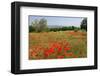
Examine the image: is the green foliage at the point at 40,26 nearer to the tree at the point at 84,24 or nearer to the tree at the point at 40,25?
the tree at the point at 40,25

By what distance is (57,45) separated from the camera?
4.25 ft

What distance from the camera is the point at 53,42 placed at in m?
1.29

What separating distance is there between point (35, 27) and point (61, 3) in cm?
18

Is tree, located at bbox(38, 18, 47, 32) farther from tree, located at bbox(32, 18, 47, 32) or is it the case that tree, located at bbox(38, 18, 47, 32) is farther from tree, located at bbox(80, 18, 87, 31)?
tree, located at bbox(80, 18, 87, 31)

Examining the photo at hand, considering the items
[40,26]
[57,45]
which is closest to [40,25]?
[40,26]

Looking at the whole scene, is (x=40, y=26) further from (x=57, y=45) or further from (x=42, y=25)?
(x=57, y=45)

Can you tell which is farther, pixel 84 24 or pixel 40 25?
pixel 84 24

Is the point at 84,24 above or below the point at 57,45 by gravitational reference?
above

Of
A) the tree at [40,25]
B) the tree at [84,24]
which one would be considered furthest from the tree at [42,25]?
the tree at [84,24]

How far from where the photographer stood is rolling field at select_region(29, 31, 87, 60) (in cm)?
125

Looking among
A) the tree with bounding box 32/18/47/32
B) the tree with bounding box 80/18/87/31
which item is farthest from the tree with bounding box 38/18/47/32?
the tree with bounding box 80/18/87/31
